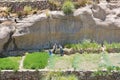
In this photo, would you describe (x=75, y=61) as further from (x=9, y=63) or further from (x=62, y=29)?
(x=9, y=63)

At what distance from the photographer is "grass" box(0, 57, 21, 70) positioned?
3269cm

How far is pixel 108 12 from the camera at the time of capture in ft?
118

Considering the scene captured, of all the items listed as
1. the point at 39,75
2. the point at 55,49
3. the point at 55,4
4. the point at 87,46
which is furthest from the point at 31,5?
the point at 39,75

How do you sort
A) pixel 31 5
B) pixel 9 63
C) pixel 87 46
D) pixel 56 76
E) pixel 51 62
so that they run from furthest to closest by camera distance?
pixel 31 5 < pixel 87 46 < pixel 51 62 < pixel 9 63 < pixel 56 76

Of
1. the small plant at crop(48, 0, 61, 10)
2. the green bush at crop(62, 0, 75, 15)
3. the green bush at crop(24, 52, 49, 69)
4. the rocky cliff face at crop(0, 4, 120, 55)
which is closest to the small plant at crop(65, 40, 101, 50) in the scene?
the rocky cliff face at crop(0, 4, 120, 55)

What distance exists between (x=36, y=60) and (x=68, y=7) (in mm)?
4622

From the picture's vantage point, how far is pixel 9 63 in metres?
33.1

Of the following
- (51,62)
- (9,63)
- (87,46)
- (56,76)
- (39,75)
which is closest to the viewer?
(56,76)

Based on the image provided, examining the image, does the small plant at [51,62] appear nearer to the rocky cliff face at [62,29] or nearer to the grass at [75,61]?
the grass at [75,61]

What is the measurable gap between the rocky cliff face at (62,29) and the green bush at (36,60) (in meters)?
1.82

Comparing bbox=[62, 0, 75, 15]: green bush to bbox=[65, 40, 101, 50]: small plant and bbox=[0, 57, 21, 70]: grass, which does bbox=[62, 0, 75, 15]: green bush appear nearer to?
bbox=[65, 40, 101, 50]: small plant

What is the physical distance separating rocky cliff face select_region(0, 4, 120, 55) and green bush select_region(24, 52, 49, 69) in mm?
1821

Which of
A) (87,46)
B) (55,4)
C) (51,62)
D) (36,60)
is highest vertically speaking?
(55,4)

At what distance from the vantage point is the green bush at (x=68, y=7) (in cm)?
3525
